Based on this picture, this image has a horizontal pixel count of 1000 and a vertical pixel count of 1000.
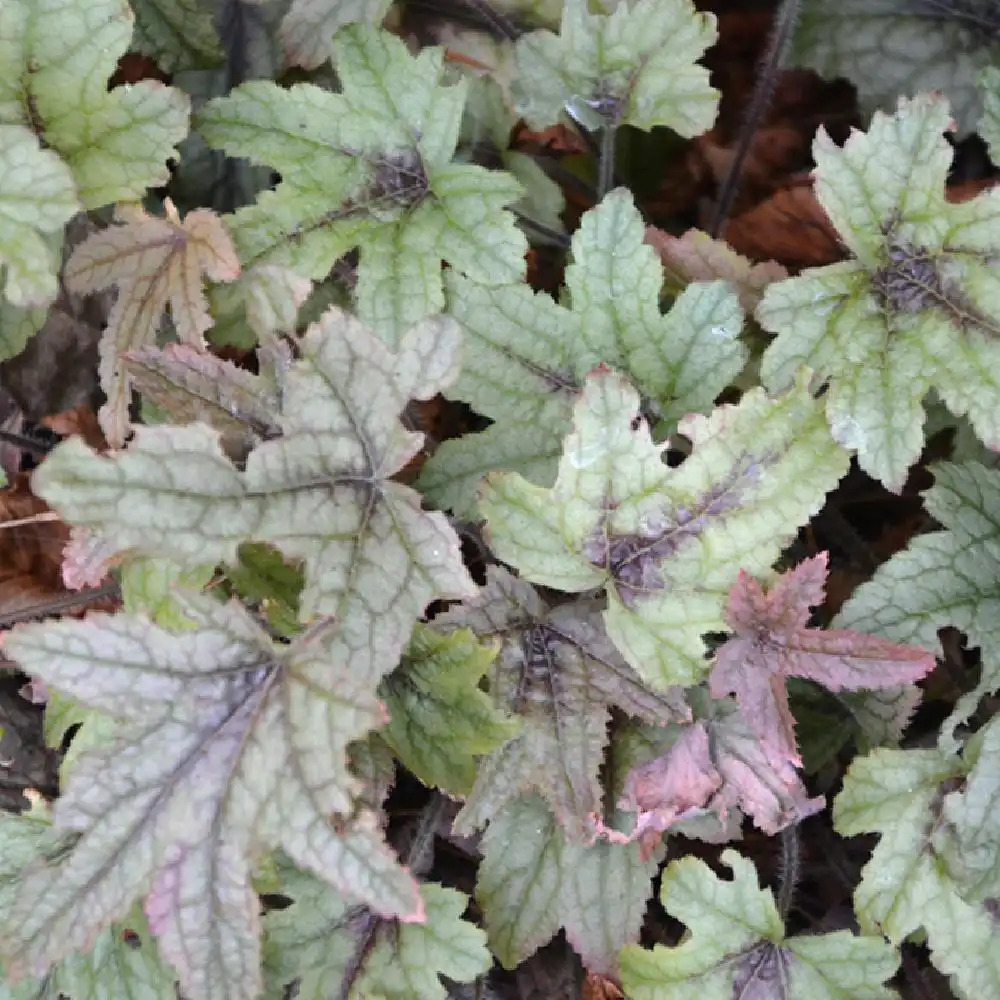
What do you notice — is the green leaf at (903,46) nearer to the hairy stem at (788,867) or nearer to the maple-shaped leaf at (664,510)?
the maple-shaped leaf at (664,510)

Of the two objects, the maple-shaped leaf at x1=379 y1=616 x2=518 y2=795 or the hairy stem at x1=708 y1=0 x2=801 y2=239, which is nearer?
the maple-shaped leaf at x1=379 y1=616 x2=518 y2=795

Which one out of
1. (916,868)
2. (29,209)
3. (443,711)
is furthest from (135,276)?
(916,868)

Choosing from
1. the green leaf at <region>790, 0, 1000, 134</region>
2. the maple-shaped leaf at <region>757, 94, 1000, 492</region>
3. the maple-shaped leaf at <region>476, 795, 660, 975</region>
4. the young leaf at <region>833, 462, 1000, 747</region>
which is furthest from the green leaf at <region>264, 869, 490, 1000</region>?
the green leaf at <region>790, 0, 1000, 134</region>

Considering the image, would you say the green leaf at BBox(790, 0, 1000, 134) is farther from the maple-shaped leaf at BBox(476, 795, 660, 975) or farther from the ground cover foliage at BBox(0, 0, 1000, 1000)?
the maple-shaped leaf at BBox(476, 795, 660, 975)

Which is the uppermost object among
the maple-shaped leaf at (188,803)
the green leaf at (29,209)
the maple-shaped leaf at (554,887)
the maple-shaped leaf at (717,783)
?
the green leaf at (29,209)

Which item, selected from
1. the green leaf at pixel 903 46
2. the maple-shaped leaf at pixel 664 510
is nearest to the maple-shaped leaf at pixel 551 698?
the maple-shaped leaf at pixel 664 510

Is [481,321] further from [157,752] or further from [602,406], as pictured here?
[157,752]

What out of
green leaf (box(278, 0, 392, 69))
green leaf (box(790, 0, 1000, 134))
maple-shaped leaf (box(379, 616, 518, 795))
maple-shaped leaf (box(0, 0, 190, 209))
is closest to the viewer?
maple-shaped leaf (box(379, 616, 518, 795))

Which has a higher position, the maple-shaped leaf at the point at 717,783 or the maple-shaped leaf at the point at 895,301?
the maple-shaped leaf at the point at 895,301

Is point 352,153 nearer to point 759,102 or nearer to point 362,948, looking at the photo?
point 759,102
